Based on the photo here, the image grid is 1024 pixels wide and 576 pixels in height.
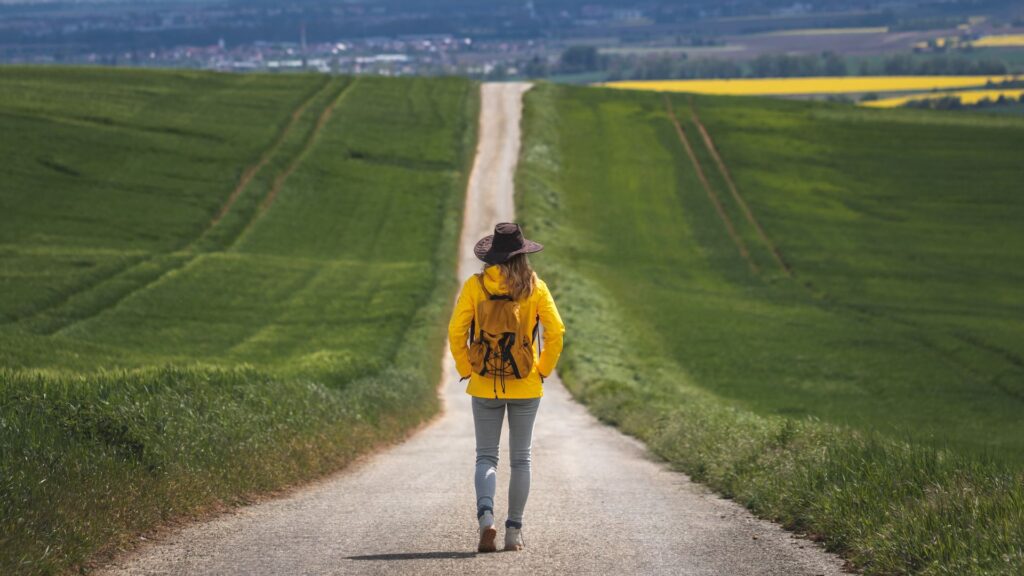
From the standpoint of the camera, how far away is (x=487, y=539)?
9.45m

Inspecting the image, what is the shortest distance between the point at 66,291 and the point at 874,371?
83.8 ft

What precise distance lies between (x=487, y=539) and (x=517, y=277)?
1.97m

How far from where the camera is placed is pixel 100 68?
9225 centimetres

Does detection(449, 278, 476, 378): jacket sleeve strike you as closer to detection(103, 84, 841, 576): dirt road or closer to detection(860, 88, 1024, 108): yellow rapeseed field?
detection(103, 84, 841, 576): dirt road

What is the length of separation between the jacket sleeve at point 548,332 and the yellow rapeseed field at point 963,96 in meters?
110

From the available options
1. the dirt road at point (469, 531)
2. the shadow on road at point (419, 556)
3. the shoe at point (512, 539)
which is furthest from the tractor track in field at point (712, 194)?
the shadow on road at point (419, 556)

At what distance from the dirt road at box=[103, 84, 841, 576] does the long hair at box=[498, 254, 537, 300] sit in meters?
1.95

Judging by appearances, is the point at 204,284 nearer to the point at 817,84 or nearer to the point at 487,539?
the point at 487,539

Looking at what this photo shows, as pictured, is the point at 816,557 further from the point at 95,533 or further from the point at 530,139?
the point at 530,139

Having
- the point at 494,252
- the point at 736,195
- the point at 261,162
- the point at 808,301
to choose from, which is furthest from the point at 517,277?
the point at 736,195

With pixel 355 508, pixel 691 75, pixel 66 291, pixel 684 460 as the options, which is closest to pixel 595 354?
pixel 66 291

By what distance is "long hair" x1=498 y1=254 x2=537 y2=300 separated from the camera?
9.46 m

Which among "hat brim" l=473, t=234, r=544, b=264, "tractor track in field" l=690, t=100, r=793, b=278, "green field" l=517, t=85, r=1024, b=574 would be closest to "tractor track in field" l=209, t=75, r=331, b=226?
"green field" l=517, t=85, r=1024, b=574

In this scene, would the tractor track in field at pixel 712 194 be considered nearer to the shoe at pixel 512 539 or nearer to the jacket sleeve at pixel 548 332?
the jacket sleeve at pixel 548 332
